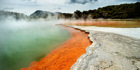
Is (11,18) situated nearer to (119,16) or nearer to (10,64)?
(10,64)

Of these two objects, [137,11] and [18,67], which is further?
[137,11]

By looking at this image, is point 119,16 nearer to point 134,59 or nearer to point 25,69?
point 134,59

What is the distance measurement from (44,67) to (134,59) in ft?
11.6

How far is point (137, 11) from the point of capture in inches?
1217

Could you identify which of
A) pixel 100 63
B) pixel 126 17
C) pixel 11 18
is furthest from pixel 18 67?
pixel 11 18

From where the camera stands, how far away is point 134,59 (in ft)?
8.51

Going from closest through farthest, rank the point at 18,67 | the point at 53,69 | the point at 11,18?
the point at 53,69
the point at 18,67
the point at 11,18

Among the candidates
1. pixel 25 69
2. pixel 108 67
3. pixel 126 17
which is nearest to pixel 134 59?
pixel 108 67

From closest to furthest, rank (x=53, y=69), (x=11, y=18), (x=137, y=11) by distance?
(x=53, y=69), (x=137, y=11), (x=11, y=18)

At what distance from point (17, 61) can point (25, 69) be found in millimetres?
1034

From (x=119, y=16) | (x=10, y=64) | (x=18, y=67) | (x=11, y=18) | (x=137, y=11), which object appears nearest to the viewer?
(x=18, y=67)

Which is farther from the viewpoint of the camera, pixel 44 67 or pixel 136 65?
pixel 44 67

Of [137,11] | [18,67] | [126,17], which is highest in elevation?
[137,11]

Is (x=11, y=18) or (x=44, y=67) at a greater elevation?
(x=11, y=18)
